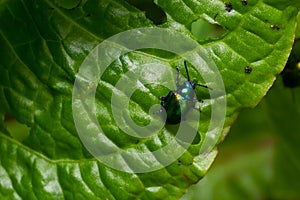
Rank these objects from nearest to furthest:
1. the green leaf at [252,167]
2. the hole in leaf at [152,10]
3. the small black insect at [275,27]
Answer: the small black insect at [275,27] → the hole in leaf at [152,10] → the green leaf at [252,167]

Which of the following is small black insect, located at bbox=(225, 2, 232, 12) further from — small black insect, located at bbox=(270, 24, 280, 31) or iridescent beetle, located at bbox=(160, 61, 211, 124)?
iridescent beetle, located at bbox=(160, 61, 211, 124)

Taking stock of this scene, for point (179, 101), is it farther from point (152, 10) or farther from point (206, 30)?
point (152, 10)

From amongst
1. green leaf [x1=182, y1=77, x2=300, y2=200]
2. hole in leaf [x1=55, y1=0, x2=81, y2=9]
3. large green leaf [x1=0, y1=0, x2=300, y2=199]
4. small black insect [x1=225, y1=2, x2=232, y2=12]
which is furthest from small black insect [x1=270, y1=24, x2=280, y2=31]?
green leaf [x1=182, y1=77, x2=300, y2=200]

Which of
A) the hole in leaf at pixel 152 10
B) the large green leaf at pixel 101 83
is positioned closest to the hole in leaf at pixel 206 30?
the large green leaf at pixel 101 83

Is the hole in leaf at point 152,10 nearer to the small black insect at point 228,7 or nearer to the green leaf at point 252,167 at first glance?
the small black insect at point 228,7

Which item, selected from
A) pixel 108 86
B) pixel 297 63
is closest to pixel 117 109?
pixel 108 86

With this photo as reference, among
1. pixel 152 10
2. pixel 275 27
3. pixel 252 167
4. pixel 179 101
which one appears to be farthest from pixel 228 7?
pixel 252 167
